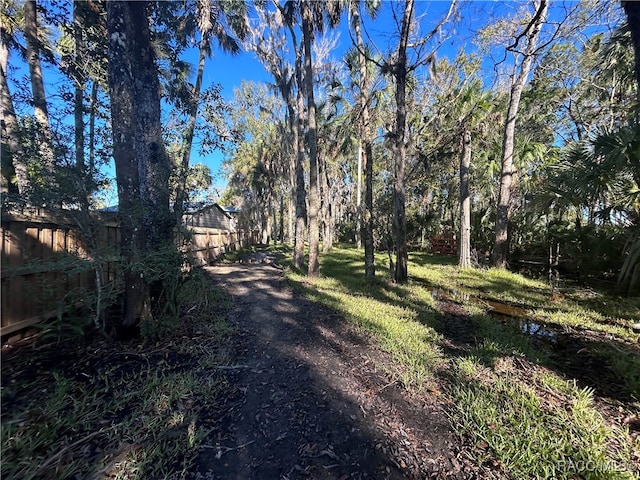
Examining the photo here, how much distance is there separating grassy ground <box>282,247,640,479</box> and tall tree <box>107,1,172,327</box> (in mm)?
3123

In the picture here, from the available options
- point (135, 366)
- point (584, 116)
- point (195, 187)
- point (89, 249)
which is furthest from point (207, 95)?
point (584, 116)

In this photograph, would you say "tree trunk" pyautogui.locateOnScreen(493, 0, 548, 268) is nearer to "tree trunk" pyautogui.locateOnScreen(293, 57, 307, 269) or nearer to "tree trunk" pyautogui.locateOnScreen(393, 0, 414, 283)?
"tree trunk" pyautogui.locateOnScreen(393, 0, 414, 283)

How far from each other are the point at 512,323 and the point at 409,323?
6.49 feet

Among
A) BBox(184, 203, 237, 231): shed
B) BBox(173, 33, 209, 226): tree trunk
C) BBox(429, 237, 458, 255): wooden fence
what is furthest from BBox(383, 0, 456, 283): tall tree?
BBox(184, 203, 237, 231): shed

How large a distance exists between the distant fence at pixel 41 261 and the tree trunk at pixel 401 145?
6.02m

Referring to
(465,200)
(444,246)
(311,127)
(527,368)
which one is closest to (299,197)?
(311,127)

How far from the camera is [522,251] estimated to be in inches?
430

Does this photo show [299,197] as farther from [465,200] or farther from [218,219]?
[218,219]

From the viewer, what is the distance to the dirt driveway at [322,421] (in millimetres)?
1827

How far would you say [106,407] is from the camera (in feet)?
7.14

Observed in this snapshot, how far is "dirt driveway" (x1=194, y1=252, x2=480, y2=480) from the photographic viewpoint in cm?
183

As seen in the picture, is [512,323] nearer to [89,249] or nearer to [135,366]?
[135,366]

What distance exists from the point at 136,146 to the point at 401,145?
19.3ft

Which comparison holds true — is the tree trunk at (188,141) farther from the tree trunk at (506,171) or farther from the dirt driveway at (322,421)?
the tree trunk at (506,171)
